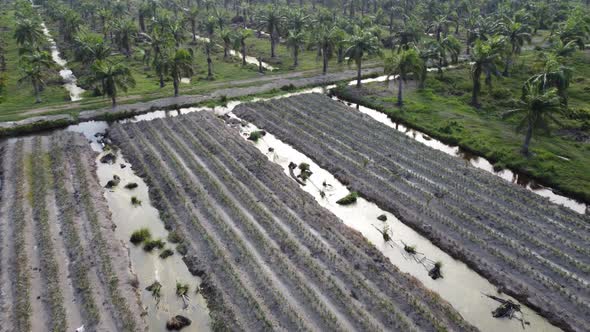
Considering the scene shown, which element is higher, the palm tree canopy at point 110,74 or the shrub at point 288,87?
the palm tree canopy at point 110,74

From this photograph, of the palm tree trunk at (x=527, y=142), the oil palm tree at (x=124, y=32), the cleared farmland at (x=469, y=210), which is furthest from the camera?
the oil palm tree at (x=124, y=32)

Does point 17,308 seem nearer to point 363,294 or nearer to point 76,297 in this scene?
point 76,297

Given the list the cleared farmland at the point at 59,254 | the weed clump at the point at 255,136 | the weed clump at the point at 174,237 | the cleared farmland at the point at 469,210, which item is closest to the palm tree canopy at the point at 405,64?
the cleared farmland at the point at 469,210

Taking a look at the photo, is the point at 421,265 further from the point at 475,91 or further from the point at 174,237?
the point at 475,91

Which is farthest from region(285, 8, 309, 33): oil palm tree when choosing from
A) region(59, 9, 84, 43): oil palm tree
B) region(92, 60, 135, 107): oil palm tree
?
region(59, 9, 84, 43): oil palm tree

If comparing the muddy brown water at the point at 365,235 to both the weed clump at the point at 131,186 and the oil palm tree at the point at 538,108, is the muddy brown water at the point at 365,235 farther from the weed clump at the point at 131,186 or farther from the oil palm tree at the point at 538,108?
the oil palm tree at the point at 538,108

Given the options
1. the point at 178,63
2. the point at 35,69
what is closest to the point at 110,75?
the point at 178,63
